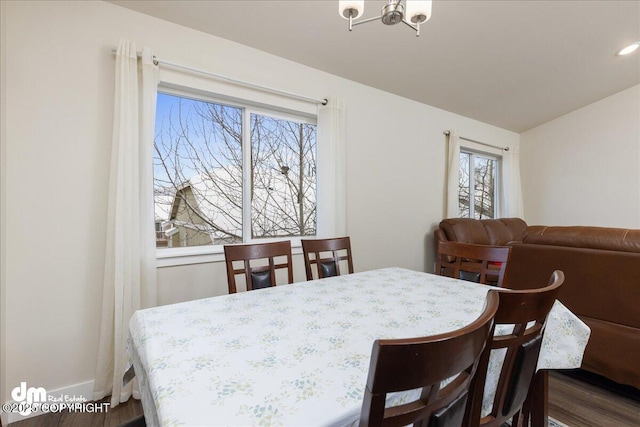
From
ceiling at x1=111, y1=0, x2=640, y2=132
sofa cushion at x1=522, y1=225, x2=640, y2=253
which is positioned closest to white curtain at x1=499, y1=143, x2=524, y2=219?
ceiling at x1=111, y1=0, x2=640, y2=132

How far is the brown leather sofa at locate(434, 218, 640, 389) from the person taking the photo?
1688 mm

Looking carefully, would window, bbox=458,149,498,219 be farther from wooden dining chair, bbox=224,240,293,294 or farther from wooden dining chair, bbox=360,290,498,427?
wooden dining chair, bbox=360,290,498,427

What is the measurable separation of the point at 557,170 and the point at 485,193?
3.60 feet

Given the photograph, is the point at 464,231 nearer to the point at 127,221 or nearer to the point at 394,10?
the point at 394,10

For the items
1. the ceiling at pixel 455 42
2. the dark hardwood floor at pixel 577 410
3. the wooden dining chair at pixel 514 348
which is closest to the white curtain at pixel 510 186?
the ceiling at pixel 455 42

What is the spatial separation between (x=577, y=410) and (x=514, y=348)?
1.40 meters

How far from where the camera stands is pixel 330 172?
105 inches

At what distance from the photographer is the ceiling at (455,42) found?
210cm

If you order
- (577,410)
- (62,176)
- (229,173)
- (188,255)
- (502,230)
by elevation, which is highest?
(229,173)

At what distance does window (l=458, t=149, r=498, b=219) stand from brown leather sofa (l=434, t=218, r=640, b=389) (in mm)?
2050

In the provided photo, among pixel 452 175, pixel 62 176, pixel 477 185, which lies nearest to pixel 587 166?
pixel 477 185

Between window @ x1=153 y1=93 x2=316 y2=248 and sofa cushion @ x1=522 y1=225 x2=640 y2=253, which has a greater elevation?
window @ x1=153 y1=93 x2=316 y2=248


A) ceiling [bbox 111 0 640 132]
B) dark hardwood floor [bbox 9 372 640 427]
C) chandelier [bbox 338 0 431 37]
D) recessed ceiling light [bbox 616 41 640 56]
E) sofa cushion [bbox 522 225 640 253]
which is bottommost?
dark hardwood floor [bbox 9 372 640 427]

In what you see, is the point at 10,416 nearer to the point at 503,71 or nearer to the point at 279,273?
the point at 279,273
